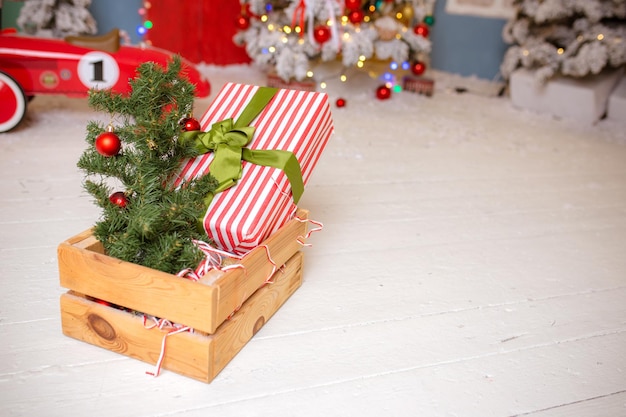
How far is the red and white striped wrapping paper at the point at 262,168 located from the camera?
1197 millimetres

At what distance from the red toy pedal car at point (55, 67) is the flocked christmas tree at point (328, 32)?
3.02ft

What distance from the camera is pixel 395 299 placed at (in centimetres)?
142

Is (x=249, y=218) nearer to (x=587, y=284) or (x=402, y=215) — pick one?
(x=402, y=215)

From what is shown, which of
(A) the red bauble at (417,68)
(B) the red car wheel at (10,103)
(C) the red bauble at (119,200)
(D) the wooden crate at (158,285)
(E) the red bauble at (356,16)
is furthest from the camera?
(A) the red bauble at (417,68)

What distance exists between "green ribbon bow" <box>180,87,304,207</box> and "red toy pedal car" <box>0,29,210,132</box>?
105cm

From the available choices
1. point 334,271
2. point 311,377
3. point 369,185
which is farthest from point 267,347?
point 369,185

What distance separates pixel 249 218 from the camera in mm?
1188

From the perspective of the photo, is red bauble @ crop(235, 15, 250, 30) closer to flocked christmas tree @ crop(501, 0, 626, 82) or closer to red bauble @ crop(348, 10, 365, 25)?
red bauble @ crop(348, 10, 365, 25)

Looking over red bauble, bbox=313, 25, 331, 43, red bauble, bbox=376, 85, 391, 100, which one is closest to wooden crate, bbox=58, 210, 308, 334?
red bauble, bbox=313, 25, 331, 43

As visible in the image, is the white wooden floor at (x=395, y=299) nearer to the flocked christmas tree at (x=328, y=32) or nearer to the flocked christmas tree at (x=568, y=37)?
the flocked christmas tree at (x=328, y=32)

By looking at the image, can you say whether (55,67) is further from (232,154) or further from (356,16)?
(356,16)

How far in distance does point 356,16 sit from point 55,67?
1.56 m

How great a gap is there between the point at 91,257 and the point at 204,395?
327 millimetres

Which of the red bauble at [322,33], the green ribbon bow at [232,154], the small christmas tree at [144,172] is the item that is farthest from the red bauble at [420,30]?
the small christmas tree at [144,172]
